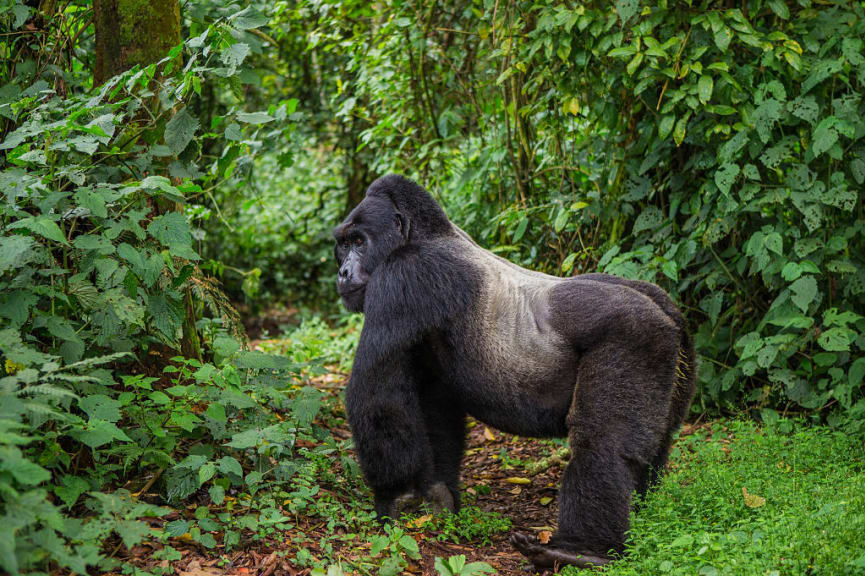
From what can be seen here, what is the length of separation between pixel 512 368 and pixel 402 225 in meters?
1.02

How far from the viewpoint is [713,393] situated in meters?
5.28

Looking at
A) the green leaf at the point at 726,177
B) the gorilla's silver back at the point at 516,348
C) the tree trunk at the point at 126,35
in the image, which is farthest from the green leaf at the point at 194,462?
the green leaf at the point at 726,177

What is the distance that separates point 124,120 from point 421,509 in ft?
8.17

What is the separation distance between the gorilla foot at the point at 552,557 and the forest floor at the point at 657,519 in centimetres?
9

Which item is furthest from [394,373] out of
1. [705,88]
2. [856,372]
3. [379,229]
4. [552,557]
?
[856,372]

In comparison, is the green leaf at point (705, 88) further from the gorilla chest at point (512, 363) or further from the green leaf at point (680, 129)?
the gorilla chest at point (512, 363)

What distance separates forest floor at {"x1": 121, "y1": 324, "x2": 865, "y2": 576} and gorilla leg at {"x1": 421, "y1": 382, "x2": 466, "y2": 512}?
218 millimetres

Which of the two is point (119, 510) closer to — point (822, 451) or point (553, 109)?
point (822, 451)

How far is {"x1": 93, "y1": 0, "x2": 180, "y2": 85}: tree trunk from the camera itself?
3.98 meters

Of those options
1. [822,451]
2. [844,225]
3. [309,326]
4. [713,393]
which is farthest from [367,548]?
[309,326]

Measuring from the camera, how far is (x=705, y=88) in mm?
4664

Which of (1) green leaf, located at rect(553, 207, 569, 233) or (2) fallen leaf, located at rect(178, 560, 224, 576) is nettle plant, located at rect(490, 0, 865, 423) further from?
(2) fallen leaf, located at rect(178, 560, 224, 576)

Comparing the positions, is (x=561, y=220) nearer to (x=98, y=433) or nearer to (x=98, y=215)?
(x=98, y=215)

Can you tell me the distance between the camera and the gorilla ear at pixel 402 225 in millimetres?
4105
